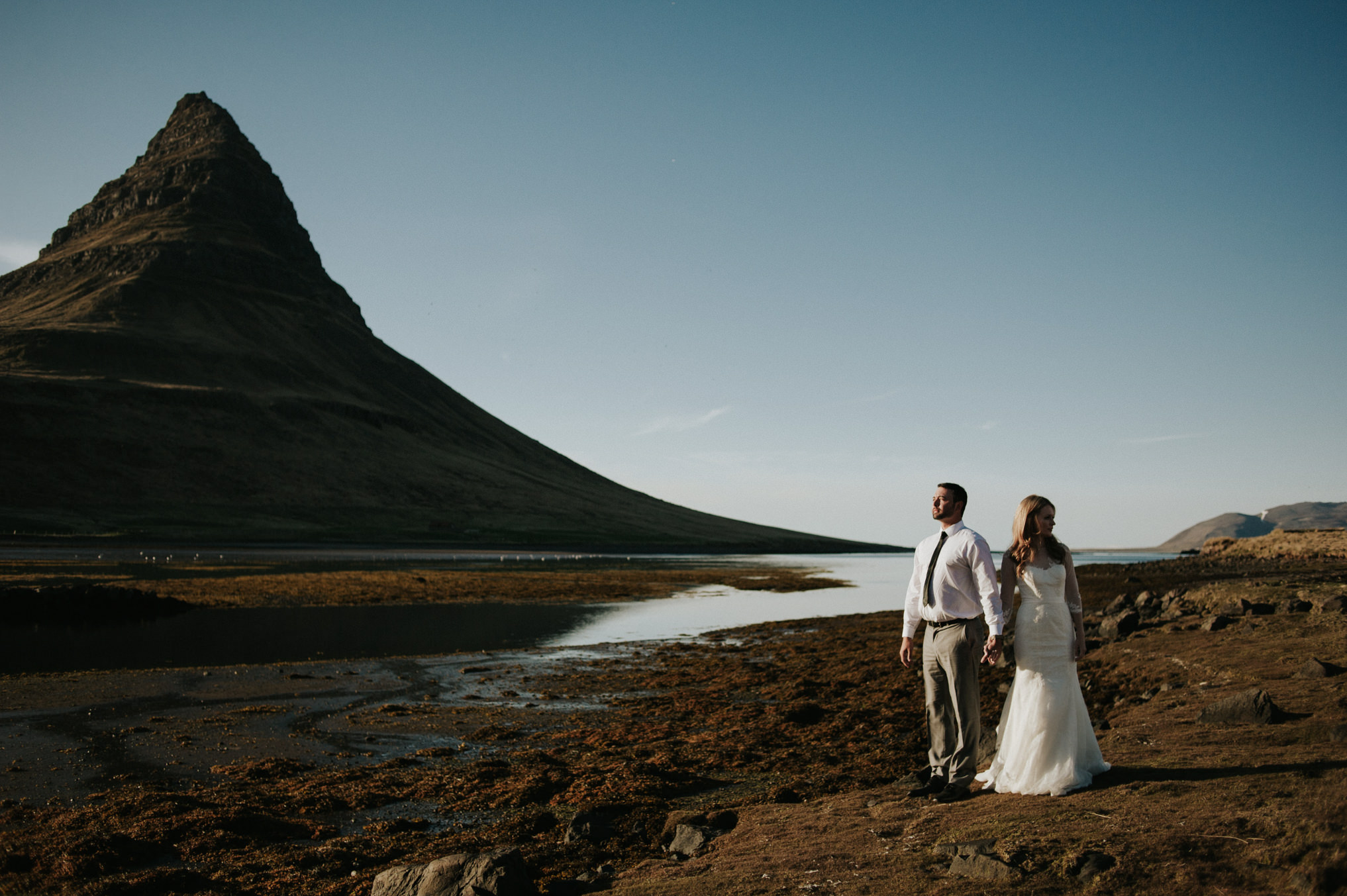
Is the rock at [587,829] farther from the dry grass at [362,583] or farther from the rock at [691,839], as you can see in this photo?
the dry grass at [362,583]

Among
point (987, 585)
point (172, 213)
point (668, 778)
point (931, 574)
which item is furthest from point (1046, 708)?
point (172, 213)

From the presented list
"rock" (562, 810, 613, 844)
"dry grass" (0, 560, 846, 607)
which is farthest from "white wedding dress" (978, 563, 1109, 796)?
"dry grass" (0, 560, 846, 607)

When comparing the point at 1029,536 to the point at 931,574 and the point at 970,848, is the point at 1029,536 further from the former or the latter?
the point at 970,848

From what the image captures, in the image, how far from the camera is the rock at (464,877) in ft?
20.4

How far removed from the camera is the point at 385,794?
9688 mm

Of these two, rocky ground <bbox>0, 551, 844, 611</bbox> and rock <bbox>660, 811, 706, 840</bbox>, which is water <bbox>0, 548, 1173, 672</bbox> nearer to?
rocky ground <bbox>0, 551, 844, 611</bbox>

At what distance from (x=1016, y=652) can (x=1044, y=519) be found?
1191 mm

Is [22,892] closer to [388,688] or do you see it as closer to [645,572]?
[388,688]

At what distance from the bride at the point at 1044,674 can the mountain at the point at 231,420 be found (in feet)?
308

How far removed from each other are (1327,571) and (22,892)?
151ft

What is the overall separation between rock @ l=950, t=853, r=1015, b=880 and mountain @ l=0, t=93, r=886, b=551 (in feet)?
310

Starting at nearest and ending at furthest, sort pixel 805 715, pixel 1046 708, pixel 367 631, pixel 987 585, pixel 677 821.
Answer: pixel 1046 708
pixel 987 585
pixel 677 821
pixel 805 715
pixel 367 631

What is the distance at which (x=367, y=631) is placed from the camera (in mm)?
25719

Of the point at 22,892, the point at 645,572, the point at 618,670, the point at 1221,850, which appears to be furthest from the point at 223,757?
the point at 645,572
